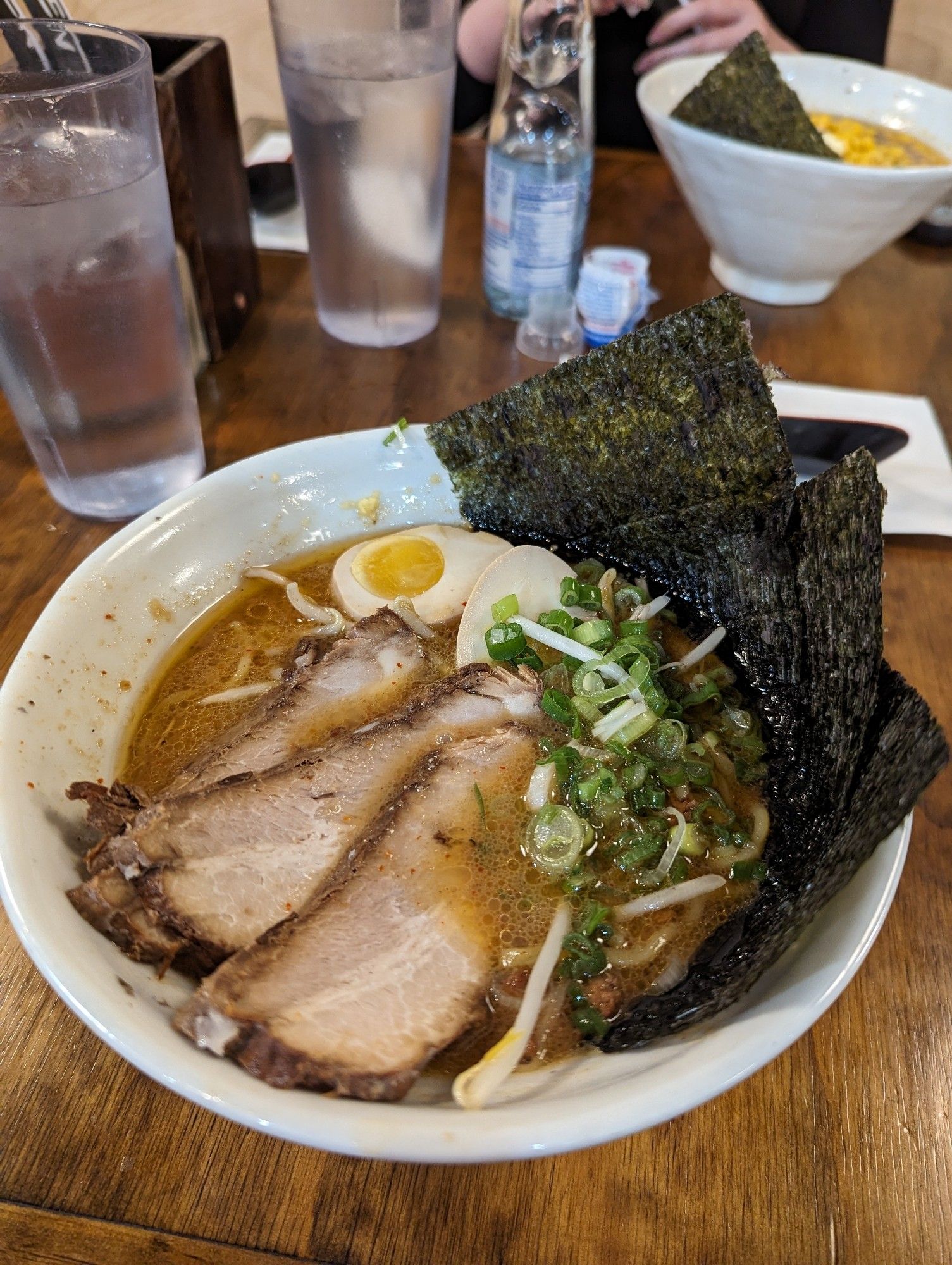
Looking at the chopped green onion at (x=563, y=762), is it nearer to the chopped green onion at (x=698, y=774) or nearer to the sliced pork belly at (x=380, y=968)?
the sliced pork belly at (x=380, y=968)

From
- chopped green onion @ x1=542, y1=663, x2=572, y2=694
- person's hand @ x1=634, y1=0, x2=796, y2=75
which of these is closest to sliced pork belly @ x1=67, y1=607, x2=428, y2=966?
chopped green onion @ x1=542, y1=663, x2=572, y2=694

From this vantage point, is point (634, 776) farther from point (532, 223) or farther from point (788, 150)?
point (788, 150)

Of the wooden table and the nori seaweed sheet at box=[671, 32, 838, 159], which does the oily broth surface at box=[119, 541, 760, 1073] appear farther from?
the nori seaweed sheet at box=[671, 32, 838, 159]

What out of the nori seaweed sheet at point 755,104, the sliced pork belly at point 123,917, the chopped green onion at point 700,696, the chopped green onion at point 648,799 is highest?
the nori seaweed sheet at point 755,104

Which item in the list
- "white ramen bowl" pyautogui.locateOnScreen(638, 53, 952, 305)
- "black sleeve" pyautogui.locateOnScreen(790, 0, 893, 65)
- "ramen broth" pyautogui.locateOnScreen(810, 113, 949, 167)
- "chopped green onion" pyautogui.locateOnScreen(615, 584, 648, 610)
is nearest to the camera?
"chopped green onion" pyautogui.locateOnScreen(615, 584, 648, 610)

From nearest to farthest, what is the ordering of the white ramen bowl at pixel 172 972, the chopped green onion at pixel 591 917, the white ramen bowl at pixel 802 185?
the white ramen bowl at pixel 172 972 → the chopped green onion at pixel 591 917 → the white ramen bowl at pixel 802 185

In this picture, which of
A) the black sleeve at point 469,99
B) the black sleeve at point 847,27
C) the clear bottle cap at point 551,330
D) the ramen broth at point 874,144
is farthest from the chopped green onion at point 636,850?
the black sleeve at point 847,27

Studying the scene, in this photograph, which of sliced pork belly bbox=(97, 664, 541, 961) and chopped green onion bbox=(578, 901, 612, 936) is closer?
sliced pork belly bbox=(97, 664, 541, 961)
